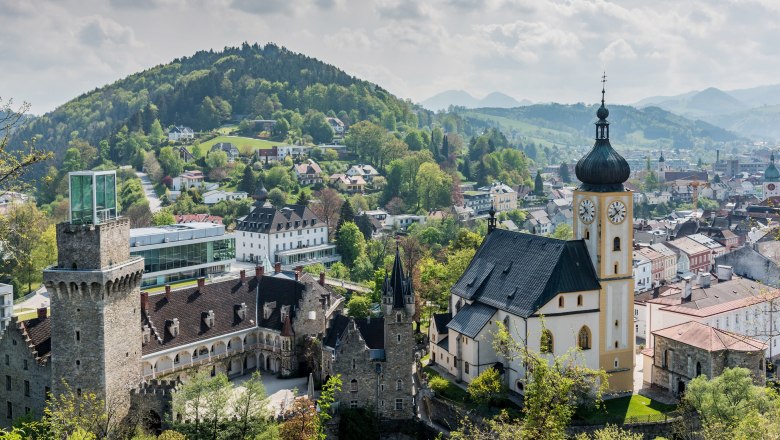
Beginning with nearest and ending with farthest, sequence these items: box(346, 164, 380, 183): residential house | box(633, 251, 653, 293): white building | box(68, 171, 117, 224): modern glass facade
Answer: box(68, 171, 117, 224): modern glass facade → box(633, 251, 653, 293): white building → box(346, 164, 380, 183): residential house

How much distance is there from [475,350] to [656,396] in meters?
12.4

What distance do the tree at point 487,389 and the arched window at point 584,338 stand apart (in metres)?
6.07

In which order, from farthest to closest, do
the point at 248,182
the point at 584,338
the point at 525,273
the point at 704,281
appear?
the point at 248,182, the point at 704,281, the point at 525,273, the point at 584,338

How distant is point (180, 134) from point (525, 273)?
152 metres

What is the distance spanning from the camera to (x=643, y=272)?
102812 mm

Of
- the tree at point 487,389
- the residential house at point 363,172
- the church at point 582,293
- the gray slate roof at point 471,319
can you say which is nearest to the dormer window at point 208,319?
the gray slate roof at point 471,319

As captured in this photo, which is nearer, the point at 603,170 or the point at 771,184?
the point at 603,170

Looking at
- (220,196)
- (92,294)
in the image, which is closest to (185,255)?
(92,294)

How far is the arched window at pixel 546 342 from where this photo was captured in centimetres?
4744

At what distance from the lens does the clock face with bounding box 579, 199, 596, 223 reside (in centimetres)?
5272

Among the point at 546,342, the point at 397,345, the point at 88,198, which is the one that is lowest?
the point at 397,345

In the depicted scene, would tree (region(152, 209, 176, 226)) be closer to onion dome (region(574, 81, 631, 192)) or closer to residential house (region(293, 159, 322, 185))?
residential house (region(293, 159, 322, 185))

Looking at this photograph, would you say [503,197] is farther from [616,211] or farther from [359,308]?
[616,211]

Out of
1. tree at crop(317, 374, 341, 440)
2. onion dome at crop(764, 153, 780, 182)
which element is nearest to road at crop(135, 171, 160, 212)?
tree at crop(317, 374, 341, 440)
